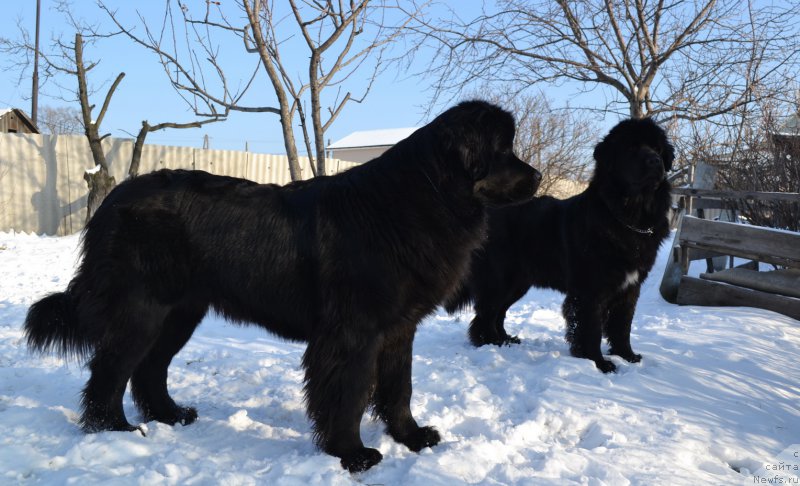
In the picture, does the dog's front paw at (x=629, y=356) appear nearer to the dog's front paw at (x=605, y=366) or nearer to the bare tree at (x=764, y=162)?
the dog's front paw at (x=605, y=366)

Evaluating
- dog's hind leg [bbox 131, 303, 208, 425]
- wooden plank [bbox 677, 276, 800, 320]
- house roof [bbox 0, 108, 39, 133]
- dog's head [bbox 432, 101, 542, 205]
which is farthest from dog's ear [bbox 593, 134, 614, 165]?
house roof [bbox 0, 108, 39, 133]

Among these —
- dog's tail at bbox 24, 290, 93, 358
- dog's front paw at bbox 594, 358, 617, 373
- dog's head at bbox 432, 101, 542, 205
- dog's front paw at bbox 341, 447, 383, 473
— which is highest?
dog's head at bbox 432, 101, 542, 205

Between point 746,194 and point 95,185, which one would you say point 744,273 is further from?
point 95,185

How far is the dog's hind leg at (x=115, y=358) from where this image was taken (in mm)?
2826

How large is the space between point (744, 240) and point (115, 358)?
20.7ft

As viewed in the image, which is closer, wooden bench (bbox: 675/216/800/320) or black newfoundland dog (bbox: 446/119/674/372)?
black newfoundland dog (bbox: 446/119/674/372)

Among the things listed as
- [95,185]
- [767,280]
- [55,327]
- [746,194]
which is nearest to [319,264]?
[55,327]

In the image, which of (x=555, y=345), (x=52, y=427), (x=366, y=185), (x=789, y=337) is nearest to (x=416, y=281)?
(x=366, y=185)

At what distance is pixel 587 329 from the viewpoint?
173 inches

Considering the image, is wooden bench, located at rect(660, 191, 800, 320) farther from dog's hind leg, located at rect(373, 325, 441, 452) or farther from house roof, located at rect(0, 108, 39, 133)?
house roof, located at rect(0, 108, 39, 133)

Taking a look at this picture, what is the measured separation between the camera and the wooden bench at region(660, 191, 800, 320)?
5.92 m

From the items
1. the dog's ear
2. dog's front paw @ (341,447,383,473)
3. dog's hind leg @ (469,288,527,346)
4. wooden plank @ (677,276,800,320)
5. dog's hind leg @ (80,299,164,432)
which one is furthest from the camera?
wooden plank @ (677,276,800,320)

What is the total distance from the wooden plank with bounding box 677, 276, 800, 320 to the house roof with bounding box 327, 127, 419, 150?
32.9 m

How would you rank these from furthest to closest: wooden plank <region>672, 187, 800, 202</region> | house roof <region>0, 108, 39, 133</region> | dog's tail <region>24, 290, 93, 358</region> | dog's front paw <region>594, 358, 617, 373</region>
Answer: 1. house roof <region>0, 108, 39, 133</region>
2. wooden plank <region>672, 187, 800, 202</region>
3. dog's front paw <region>594, 358, 617, 373</region>
4. dog's tail <region>24, 290, 93, 358</region>
